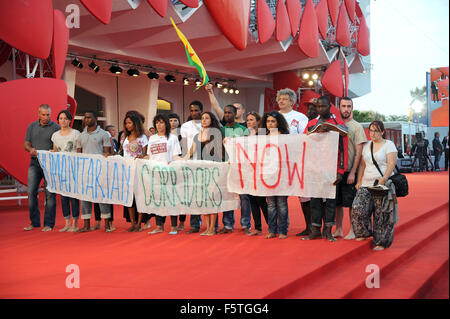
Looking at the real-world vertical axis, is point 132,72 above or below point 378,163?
above

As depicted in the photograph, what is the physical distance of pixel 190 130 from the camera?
656cm

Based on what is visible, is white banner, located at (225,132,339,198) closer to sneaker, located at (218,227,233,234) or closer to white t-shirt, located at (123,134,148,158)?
sneaker, located at (218,227,233,234)

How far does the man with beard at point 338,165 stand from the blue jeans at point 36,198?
3525mm

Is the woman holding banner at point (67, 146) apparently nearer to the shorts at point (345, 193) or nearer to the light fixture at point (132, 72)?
the shorts at point (345, 193)

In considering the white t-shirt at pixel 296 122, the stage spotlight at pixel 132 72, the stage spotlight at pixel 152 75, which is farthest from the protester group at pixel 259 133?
the stage spotlight at pixel 152 75

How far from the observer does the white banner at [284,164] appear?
563cm

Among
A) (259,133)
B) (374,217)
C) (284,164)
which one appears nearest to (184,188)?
(259,133)

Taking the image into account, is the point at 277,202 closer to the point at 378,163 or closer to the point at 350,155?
the point at 350,155

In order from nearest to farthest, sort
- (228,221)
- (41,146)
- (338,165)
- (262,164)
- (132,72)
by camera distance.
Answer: (338,165) → (262,164) → (228,221) → (41,146) → (132,72)

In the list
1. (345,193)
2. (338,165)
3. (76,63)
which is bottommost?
(345,193)

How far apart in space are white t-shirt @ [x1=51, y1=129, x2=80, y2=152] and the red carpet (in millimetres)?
1138

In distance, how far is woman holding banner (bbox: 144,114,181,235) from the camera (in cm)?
642

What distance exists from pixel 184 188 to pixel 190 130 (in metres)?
0.77
